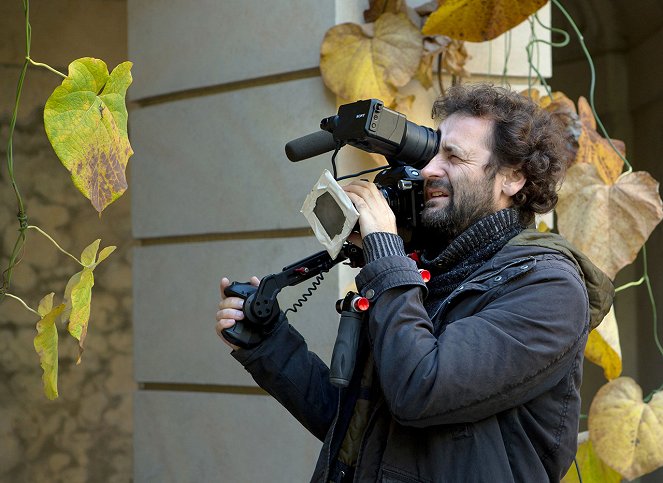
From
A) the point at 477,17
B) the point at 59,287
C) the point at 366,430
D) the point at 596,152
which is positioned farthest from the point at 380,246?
the point at 59,287

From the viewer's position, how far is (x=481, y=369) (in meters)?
1.33

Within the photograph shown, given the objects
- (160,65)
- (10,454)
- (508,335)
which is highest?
(160,65)

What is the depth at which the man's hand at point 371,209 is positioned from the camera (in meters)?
1.45

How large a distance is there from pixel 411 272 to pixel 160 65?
58.6 inches

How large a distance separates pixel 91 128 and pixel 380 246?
44 cm

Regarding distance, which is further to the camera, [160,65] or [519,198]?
[160,65]

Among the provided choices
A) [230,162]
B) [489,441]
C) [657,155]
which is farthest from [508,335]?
[657,155]

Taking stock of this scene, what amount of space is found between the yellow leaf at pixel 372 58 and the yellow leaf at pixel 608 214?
1.58 feet

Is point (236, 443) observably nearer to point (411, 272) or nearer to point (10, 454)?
point (411, 272)

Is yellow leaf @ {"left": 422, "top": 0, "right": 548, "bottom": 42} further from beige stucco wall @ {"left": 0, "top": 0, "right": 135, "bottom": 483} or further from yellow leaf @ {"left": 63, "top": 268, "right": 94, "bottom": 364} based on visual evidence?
beige stucco wall @ {"left": 0, "top": 0, "right": 135, "bottom": 483}

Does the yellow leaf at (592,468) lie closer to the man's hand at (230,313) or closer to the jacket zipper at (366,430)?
the jacket zipper at (366,430)

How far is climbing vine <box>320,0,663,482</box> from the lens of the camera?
92.0 inches

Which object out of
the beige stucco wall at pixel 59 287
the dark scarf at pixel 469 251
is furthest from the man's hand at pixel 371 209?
the beige stucco wall at pixel 59 287

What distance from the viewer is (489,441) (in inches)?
54.1
